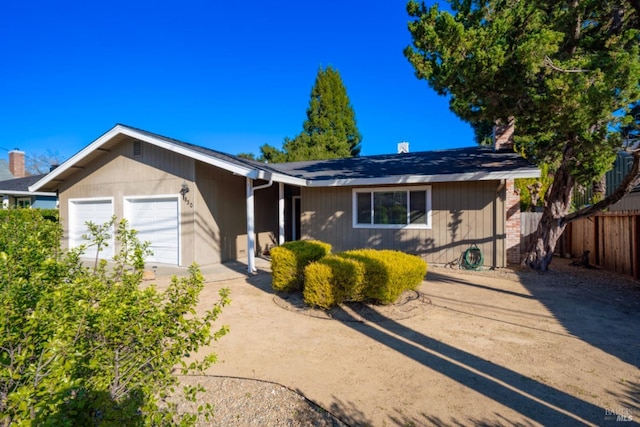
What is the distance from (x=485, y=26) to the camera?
20.3 ft

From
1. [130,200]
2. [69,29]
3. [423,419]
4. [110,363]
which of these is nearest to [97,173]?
[130,200]

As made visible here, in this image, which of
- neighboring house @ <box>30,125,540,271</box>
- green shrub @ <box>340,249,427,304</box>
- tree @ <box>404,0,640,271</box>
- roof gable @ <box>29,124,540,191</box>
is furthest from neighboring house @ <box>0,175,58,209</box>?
tree @ <box>404,0,640,271</box>

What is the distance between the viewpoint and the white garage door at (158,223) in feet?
32.4

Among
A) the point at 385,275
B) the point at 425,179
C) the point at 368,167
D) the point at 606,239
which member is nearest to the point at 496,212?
the point at 425,179

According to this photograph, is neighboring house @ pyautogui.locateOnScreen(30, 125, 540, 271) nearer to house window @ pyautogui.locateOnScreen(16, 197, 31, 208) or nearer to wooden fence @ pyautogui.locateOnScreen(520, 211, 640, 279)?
wooden fence @ pyautogui.locateOnScreen(520, 211, 640, 279)

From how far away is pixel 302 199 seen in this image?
10852mm

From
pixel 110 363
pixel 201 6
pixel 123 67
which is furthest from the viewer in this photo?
pixel 123 67

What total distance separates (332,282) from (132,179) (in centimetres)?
831

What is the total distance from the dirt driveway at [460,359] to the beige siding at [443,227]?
2.61 m

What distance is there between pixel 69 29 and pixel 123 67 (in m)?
3.18

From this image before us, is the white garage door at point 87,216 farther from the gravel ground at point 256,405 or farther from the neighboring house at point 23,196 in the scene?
the neighboring house at point 23,196

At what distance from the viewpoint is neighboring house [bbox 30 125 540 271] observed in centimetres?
882

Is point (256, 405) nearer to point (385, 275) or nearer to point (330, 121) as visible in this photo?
point (385, 275)

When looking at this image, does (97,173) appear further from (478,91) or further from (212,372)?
(478,91)
